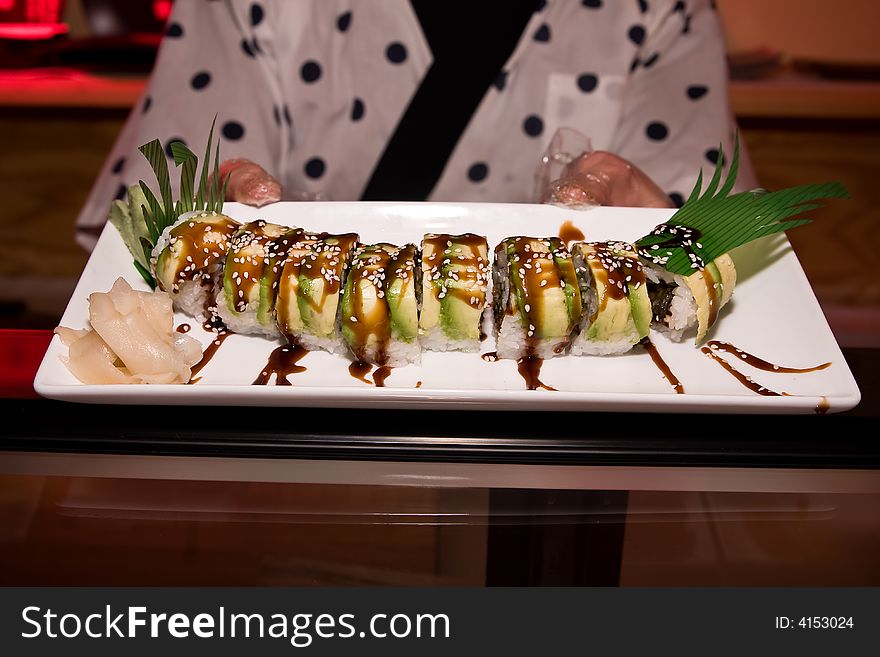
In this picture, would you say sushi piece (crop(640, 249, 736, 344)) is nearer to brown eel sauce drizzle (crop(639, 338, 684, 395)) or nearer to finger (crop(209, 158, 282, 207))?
brown eel sauce drizzle (crop(639, 338, 684, 395))

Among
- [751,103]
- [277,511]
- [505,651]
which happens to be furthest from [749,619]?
[751,103]

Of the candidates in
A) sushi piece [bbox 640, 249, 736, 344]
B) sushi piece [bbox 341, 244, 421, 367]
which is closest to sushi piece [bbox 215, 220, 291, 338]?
sushi piece [bbox 341, 244, 421, 367]

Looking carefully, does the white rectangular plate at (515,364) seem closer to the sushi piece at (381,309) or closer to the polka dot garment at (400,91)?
the sushi piece at (381,309)

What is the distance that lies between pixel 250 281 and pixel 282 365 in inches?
7.0

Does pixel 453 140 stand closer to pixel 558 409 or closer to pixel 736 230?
pixel 736 230

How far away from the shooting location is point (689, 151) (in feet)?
8.16

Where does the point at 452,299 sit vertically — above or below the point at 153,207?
below

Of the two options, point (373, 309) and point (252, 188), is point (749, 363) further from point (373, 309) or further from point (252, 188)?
point (252, 188)

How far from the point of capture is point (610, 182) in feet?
6.83

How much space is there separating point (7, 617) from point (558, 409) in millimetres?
958

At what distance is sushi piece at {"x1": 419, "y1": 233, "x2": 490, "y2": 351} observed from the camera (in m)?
1.50

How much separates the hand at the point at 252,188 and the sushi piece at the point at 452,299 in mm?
512

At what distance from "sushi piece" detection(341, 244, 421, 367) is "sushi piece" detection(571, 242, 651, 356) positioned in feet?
1.09

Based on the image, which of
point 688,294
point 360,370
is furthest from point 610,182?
point 360,370
